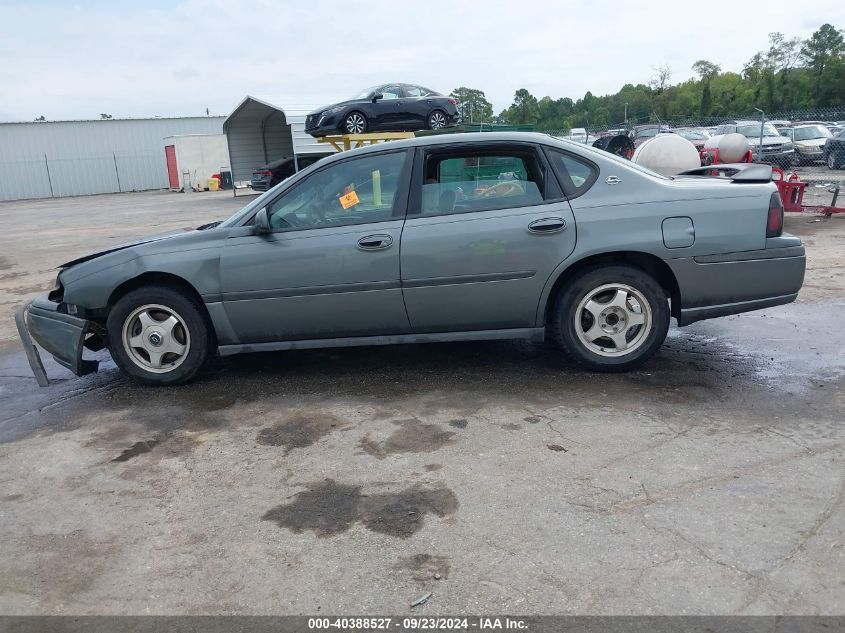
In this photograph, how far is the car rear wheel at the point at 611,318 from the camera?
4.68 m

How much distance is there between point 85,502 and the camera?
3490mm

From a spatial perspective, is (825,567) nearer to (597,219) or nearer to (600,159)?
(597,219)

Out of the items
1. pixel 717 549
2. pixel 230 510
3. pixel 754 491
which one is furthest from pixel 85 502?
pixel 754 491

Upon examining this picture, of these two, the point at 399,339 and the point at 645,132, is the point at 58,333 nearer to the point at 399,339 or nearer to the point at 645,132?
the point at 399,339

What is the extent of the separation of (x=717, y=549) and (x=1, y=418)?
447 centimetres

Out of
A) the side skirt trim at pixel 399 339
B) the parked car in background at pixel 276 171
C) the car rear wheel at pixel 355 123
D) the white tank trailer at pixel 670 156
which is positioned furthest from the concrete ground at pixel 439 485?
the parked car in background at pixel 276 171

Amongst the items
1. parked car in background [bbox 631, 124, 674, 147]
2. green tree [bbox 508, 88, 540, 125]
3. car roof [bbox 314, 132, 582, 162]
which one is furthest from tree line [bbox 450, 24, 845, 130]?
car roof [bbox 314, 132, 582, 162]

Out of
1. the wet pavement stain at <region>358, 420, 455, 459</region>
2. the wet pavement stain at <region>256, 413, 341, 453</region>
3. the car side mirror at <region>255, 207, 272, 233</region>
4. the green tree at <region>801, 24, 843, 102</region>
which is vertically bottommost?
the wet pavement stain at <region>358, 420, 455, 459</region>

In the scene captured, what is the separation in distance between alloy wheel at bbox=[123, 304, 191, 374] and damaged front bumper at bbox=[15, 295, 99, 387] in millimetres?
306

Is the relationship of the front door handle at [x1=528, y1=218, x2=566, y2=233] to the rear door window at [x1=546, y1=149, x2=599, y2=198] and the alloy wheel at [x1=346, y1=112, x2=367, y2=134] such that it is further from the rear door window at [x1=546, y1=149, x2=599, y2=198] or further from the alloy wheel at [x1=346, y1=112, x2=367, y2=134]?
the alloy wheel at [x1=346, y1=112, x2=367, y2=134]

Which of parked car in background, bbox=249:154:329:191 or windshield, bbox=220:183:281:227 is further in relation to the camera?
parked car in background, bbox=249:154:329:191

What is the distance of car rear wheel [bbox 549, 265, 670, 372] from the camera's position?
4684 millimetres

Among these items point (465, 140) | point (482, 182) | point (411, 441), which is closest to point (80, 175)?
point (465, 140)

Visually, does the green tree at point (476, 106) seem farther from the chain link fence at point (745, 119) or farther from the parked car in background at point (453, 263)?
the parked car in background at point (453, 263)
